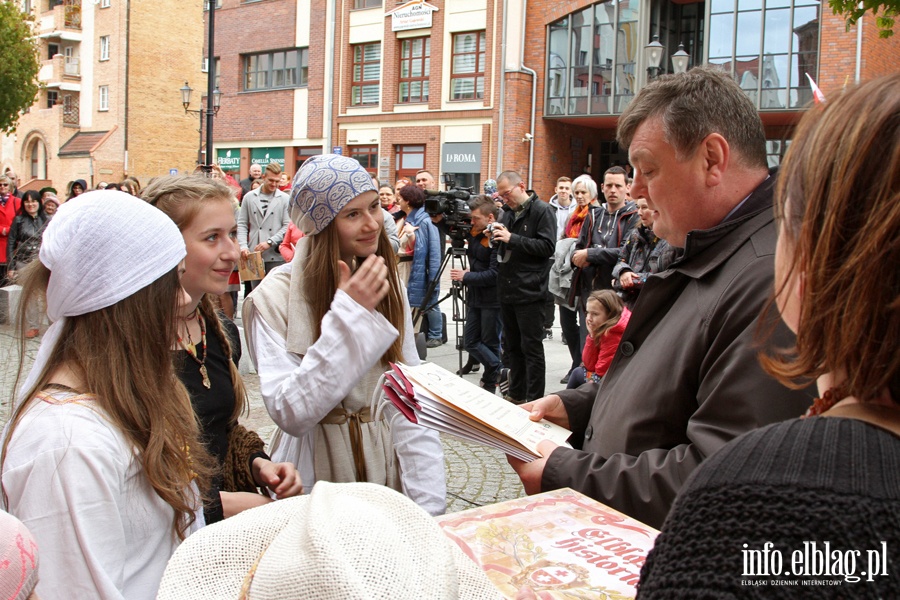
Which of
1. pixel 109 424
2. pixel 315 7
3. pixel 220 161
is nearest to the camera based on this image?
pixel 109 424

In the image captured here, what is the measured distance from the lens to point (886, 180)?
89 cm

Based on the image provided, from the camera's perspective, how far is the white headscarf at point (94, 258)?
6.02 feet

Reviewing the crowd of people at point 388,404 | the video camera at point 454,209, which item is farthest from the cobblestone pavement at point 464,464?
the video camera at point 454,209

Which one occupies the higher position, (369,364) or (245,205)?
(245,205)

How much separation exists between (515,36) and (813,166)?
2651cm

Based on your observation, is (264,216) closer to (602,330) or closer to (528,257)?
(528,257)

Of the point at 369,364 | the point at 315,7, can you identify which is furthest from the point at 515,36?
the point at 369,364

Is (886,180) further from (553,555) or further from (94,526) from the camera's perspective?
(94,526)

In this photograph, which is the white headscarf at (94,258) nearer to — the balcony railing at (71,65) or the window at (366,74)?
the window at (366,74)

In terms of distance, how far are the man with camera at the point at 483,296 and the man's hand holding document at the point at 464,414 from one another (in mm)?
5729

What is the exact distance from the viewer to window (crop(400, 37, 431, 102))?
28.0m

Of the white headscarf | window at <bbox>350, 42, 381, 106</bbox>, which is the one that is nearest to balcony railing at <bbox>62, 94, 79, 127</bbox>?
window at <bbox>350, 42, 381, 106</bbox>

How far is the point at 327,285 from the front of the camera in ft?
9.17

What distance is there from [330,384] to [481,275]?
17.8 ft
